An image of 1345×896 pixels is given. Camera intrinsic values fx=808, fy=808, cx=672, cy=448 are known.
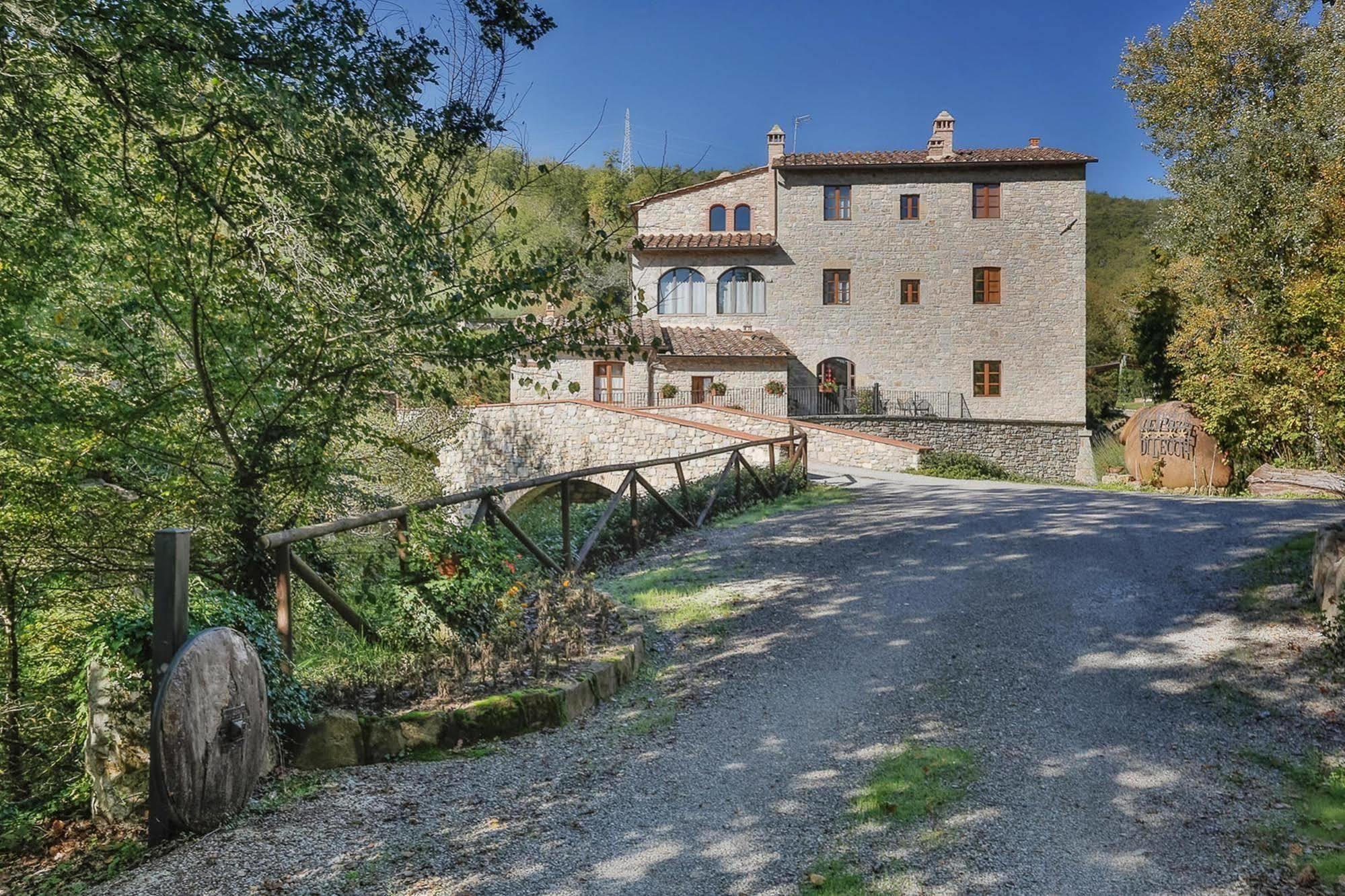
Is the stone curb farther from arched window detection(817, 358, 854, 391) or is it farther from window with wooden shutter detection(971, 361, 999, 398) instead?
window with wooden shutter detection(971, 361, 999, 398)

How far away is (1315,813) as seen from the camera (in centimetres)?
338

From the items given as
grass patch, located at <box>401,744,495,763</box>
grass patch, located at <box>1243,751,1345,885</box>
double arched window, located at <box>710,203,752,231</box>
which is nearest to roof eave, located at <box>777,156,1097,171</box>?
double arched window, located at <box>710,203,752,231</box>

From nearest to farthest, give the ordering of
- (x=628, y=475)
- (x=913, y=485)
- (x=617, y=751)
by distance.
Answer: (x=617, y=751), (x=628, y=475), (x=913, y=485)

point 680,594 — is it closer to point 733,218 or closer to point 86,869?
point 86,869


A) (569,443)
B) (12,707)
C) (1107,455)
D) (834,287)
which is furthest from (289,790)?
(834,287)

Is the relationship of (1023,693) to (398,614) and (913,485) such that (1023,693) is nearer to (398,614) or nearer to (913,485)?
(398,614)

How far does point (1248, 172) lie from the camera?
18188mm

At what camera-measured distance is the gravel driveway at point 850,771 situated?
9.86 feet

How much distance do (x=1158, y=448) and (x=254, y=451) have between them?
63.6ft

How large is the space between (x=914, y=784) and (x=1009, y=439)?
1020 inches

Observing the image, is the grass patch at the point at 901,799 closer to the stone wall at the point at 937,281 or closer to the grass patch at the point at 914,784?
the grass patch at the point at 914,784

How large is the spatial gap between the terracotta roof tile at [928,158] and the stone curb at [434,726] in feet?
87.7

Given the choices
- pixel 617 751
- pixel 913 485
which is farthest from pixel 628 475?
pixel 913 485

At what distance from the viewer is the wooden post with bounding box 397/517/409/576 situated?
4.96m
